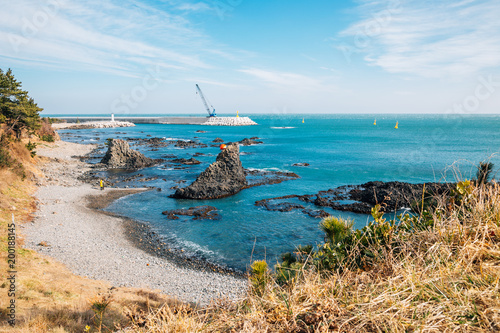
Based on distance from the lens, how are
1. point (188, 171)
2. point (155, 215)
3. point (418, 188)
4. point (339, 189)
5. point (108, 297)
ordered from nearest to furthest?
point (108, 297) < point (155, 215) < point (418, 188) < point (339, 189) < point (188, 171)

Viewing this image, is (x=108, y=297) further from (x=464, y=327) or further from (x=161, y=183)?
(x=161, y=183)

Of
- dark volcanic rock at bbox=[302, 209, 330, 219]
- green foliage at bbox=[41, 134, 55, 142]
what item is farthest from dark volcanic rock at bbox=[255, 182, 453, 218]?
green foliage at bbox=[41, 134, 55, 142]

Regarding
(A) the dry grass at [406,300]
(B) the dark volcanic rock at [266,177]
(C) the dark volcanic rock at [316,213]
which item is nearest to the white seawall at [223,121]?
(B) the dark volcanic rock at [266,177]

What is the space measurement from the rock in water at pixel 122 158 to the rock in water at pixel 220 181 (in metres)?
19.5

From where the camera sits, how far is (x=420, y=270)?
4344 mm

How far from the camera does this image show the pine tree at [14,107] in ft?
123

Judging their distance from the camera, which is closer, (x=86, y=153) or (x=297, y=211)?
(x=297, y=211)

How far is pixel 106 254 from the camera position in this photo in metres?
17.2

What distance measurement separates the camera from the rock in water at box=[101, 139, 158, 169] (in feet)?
155

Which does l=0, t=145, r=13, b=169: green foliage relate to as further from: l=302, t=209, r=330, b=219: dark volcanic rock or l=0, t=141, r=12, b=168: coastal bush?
l=302, t=209, r=330, b=219: dark volcanic rock

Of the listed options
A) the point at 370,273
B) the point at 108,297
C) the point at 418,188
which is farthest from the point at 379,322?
the point at 418,188

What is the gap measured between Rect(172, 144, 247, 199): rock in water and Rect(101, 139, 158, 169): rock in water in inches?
766

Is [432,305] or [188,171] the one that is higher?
[432,305]

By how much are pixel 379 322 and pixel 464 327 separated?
84 cm
